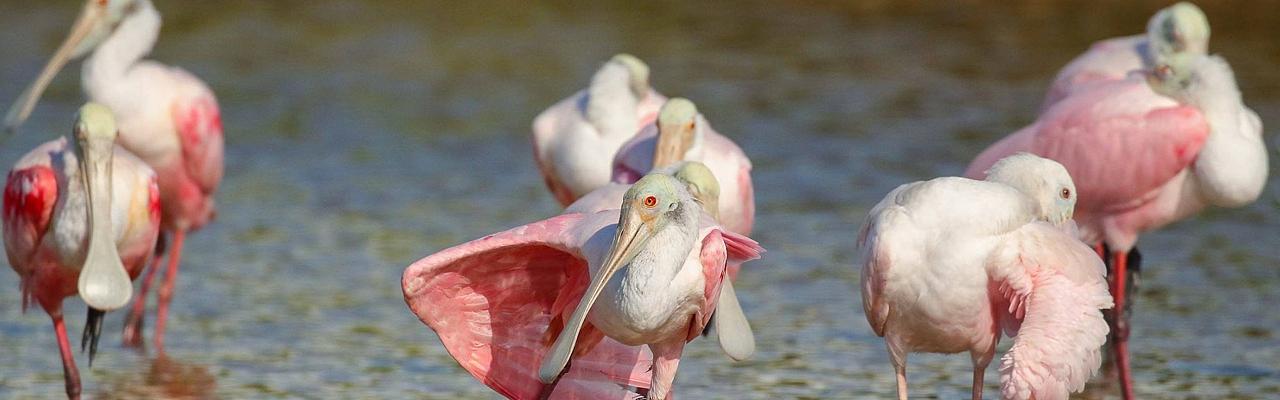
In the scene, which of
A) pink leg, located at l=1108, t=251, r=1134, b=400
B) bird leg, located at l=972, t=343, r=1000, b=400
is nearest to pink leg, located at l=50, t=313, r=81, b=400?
bird leg, located at l=972, t=343, r=1000, b=400

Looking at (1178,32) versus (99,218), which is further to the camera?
(1178,32)

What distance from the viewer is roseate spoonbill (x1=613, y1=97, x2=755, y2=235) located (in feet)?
24.0

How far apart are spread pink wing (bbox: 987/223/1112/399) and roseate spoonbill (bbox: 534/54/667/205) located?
270cm

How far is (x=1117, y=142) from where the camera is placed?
25.9 feet

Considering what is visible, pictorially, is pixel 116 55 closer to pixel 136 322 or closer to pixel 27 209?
pixel 136 322

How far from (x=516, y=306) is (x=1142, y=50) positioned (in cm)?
391

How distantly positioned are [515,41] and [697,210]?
11.5 metres

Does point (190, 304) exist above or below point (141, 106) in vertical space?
below

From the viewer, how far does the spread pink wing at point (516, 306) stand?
5.89 meters

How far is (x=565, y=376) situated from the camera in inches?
252

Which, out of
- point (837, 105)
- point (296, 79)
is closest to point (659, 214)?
point (837, 105)

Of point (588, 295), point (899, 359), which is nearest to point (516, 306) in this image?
point (588, 295)

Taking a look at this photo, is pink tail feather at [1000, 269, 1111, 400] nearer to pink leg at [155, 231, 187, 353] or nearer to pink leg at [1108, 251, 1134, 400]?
pink leg at [1108, 251, 1134, 400]

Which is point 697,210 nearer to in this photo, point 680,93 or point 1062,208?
point 1062,208
